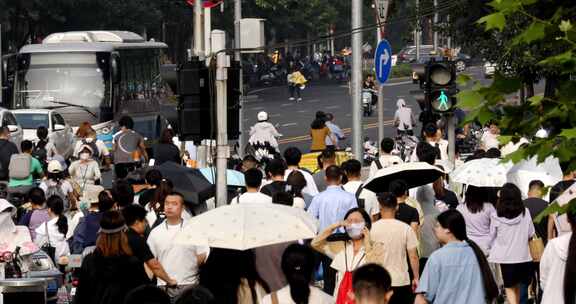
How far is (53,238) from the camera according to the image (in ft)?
51.9

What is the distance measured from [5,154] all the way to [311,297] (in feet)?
55.1

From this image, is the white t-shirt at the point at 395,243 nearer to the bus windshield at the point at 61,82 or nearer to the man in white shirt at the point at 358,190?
the man in white shirt at the point at 358,190

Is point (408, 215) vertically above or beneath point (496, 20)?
beneath

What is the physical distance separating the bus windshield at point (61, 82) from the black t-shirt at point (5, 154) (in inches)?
425

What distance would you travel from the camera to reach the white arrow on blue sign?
2431 cm

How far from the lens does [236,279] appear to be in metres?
10.5

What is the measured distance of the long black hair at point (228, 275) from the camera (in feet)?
34.0

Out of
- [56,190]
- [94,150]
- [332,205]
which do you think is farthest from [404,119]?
[332,205]

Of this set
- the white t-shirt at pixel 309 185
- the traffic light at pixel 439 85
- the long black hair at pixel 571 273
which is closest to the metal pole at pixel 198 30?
the white t-shirt at pixel 309 185

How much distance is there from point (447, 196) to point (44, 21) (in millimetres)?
45480

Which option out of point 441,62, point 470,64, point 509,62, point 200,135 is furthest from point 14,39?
point 200,135

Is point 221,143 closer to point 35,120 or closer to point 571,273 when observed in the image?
point 571,273

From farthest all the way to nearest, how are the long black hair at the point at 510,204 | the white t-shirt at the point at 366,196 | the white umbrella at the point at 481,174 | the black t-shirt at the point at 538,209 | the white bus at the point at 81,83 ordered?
the white bus at the point at 81,83 → the white t-shirt at the point at 366,196 → the white umbrella at the point at 481,174 → the black t-shirt at the point at 538,209 → the long black hair at the point at 510,204

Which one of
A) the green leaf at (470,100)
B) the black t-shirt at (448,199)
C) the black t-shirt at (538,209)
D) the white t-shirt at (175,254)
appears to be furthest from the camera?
the black t-shirt at (448,199)
